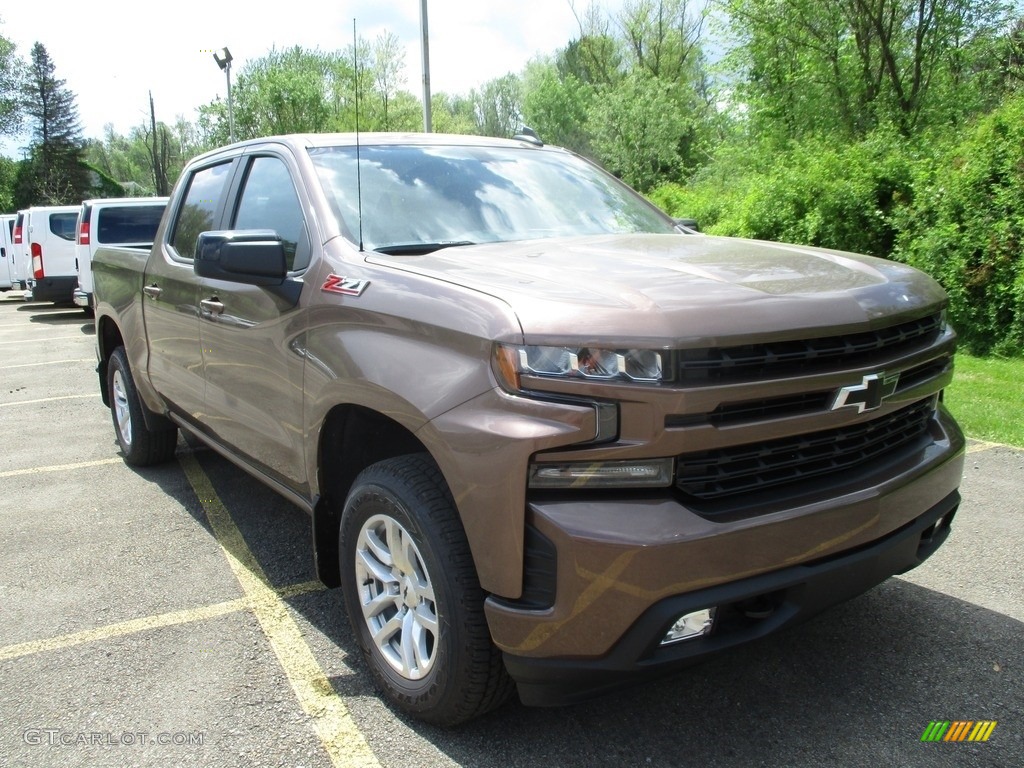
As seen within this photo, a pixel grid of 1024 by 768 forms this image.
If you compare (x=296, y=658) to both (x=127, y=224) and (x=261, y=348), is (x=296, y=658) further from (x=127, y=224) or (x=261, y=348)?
(x=127, y=224)

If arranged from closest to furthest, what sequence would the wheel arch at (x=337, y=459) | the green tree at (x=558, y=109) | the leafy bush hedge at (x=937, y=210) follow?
the wheel arch at (x=337, y=459) < the leafy bush hedge at (x=937, y=210) < the green tree at (x=558, y=109)

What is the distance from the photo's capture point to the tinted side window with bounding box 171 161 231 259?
441 centimetres

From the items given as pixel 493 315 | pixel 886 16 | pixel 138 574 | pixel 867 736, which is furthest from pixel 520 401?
pixel 886 16

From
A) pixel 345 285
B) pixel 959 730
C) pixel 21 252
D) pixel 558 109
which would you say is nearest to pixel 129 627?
pixel 345 285

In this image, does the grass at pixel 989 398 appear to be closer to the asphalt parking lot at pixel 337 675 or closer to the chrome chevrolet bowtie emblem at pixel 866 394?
the asphalt parking lot at pixel 337 675

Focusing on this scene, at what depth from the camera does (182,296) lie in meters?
4.39

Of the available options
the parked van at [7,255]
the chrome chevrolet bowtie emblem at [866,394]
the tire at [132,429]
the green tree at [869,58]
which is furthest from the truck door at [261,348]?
the parked van at [7,255]

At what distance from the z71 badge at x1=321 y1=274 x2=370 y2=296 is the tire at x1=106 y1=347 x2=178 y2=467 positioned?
3.08 metres

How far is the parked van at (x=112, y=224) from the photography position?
551 inches

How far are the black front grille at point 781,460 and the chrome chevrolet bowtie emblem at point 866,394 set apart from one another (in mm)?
82

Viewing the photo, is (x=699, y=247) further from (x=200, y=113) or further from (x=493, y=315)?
(x=200, y=113)

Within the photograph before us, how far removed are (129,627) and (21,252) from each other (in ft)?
67.1

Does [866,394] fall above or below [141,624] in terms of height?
above

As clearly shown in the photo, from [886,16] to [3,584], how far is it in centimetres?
1662
